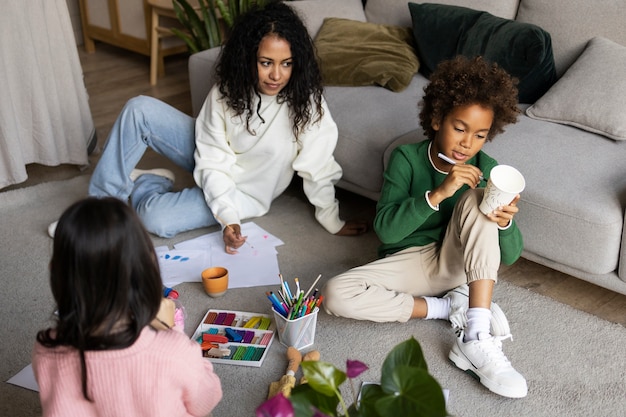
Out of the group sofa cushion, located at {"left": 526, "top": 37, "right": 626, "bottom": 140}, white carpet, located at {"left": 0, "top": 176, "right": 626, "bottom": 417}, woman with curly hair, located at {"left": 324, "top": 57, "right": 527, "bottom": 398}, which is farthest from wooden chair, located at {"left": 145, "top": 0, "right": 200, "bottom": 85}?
woman with curly hair, located at {"left": 324, "top": 57, "right": 527, "bottom": 398}

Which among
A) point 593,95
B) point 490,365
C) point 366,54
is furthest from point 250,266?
point 593,95

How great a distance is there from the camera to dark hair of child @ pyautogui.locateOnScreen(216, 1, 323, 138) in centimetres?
217

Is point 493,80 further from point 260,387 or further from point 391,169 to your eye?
point 260,387

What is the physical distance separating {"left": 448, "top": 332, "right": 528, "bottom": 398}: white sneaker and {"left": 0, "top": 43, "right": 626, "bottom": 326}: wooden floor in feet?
1.52

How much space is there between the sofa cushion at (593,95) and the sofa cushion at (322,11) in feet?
3.22

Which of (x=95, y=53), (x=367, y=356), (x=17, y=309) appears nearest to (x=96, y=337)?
(x=367, y=356)

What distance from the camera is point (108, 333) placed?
108 cm

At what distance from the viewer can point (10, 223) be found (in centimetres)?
252

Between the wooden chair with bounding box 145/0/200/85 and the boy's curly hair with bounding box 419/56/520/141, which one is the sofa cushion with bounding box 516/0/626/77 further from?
the wooden chair with bounding box 145/0/200/85

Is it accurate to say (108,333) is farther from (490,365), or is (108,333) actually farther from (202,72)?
(202,72)

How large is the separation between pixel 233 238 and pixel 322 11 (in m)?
1.20

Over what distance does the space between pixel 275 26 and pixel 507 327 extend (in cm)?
114

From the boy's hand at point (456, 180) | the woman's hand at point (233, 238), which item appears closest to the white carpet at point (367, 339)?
the woman's hand at point (233, 238)

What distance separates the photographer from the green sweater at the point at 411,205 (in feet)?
6.18
